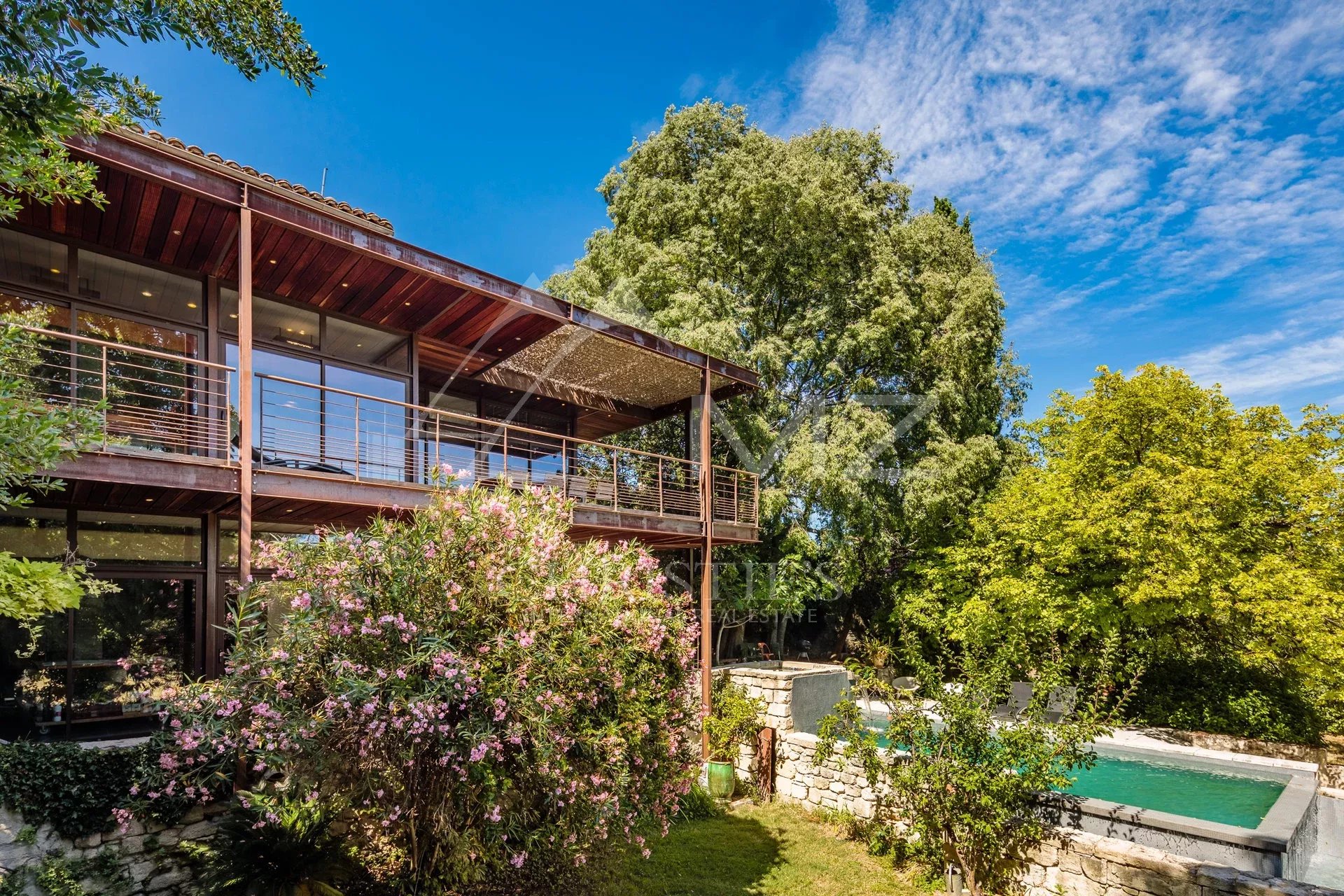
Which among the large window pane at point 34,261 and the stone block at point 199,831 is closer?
the stone block at point 199,831

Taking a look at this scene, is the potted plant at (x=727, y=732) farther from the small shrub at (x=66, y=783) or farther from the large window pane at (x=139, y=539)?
the large window pane at (x=139, y=539)

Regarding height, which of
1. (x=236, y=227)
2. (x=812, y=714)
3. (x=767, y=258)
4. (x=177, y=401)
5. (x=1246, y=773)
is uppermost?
(x=767, y=258)

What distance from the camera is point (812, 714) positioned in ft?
38.3

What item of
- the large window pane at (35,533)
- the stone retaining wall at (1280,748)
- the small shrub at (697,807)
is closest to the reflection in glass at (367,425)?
the large window pane at (35,533)

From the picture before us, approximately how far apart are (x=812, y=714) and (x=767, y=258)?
437 inches

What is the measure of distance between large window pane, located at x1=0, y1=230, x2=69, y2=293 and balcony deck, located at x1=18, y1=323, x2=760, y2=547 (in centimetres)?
67

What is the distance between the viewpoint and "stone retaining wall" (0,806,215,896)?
491 cm

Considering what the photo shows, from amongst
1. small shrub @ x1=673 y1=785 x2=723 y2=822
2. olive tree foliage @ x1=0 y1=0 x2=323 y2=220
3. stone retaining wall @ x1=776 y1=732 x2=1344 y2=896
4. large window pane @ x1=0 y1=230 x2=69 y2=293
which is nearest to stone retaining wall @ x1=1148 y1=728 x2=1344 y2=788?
stone retaining wall @ x1=776 y1=732 x2=1344 y2=896

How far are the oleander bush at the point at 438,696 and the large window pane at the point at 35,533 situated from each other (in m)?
3.23

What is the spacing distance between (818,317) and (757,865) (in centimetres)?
1280

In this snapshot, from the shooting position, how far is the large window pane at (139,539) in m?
7.34

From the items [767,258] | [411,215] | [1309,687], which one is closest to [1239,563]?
Result: [1309,687]

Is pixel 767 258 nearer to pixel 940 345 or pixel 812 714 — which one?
pixel 940 345

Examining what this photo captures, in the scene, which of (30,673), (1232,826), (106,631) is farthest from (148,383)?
(1232,826)
